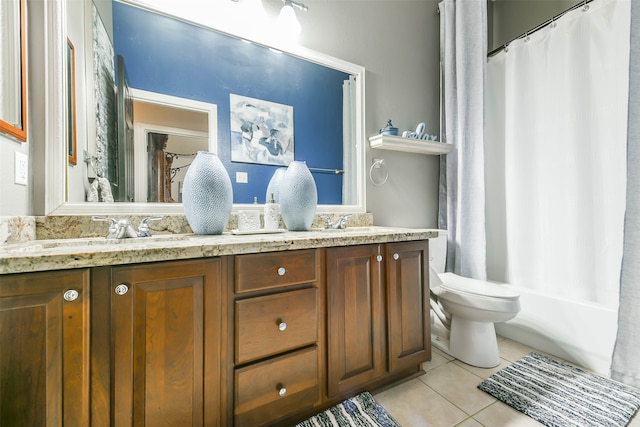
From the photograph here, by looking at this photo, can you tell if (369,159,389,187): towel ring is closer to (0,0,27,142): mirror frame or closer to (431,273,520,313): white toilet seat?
(431,273,520,313): white toilet seat

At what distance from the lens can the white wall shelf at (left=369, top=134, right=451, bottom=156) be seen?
1846 mm

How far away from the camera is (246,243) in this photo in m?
0.95

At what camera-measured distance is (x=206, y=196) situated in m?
1.18

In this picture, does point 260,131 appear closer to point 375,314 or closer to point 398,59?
point 375,314

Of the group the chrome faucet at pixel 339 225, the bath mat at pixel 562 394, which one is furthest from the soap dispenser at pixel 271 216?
the bath mat at pixel 562 394

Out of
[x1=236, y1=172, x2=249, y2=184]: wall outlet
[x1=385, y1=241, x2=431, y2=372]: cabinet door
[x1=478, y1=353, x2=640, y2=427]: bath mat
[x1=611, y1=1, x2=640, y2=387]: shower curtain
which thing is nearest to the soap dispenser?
[x1=236, y1=172, x2=249, y2=184]: wall outlet

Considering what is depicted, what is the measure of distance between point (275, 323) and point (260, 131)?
40.5 inches

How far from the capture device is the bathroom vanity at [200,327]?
69cm

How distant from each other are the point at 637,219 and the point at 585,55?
3.56 feet

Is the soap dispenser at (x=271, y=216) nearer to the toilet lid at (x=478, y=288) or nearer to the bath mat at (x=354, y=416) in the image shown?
the bath mat at (x=354, y=416)

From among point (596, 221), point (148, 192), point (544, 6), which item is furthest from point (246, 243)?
point (544, 6)

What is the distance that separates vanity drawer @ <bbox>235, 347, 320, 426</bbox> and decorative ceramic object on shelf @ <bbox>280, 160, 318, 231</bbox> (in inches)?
24.4

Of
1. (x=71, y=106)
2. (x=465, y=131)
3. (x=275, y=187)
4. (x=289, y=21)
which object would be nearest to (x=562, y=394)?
(x=465, y=131)

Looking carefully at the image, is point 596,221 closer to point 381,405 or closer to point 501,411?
point 501,411
